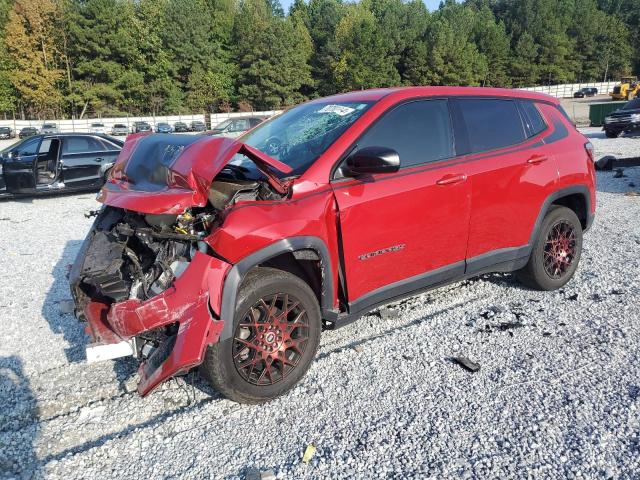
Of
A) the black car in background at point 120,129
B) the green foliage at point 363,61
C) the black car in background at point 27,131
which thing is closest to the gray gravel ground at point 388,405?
the black car in background at point 27,131

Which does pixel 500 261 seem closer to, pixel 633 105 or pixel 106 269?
pixel 106 269

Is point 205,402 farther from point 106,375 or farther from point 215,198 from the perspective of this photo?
point 215,198

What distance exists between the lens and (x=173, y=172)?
301cm

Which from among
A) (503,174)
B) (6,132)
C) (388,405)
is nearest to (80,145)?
(503,174)

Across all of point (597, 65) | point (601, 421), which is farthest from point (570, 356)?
point (597, 65)

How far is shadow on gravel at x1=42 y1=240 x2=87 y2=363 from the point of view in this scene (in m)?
3.86

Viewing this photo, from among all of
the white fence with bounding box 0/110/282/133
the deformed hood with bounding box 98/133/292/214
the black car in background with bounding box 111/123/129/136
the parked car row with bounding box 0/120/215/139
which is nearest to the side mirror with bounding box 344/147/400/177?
the deformed hood with bounding box 98/133/292/214

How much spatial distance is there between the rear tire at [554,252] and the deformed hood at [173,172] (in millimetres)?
2672

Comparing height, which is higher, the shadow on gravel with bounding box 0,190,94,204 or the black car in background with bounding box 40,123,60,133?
the black car in background with bounding box 40,123,60,133

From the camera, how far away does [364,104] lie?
365 centimetres

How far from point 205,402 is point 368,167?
1.85 m

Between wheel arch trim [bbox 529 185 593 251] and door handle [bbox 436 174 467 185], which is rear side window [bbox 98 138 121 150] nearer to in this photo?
door handle [bbox 436 174 467 185]

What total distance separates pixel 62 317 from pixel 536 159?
180 inches

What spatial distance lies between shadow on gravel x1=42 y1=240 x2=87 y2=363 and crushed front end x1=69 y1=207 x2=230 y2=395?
66 centimetres
